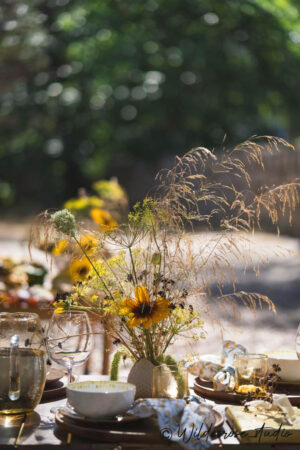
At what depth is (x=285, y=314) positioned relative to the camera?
217 inches

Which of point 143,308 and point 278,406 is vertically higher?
point 143,308

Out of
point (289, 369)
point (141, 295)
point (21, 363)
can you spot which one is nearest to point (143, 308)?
point (141, 295)

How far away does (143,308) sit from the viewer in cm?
135

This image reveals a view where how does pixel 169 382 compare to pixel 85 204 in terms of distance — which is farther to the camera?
pixel 85 204

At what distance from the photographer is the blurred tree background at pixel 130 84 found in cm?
812

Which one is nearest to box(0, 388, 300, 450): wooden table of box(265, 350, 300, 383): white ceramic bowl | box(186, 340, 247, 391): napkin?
box(186, 340, 247, 391): napkin

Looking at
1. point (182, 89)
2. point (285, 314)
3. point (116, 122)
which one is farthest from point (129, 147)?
point (285, 314)

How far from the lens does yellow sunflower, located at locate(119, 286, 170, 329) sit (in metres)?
1.35

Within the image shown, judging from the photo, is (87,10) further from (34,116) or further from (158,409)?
(158,409)

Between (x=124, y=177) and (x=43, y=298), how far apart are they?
33.1ft

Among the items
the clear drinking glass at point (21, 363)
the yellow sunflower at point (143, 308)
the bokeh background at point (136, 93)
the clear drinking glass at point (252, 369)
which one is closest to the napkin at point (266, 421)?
the clear drinking glass at point (252, 369)

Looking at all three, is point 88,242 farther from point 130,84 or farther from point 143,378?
point 130,84

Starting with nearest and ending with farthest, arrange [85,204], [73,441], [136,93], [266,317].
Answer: [73,441] → [85,204] → [266,317] → [136,93]

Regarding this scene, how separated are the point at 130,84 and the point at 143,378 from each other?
11.0 meters
